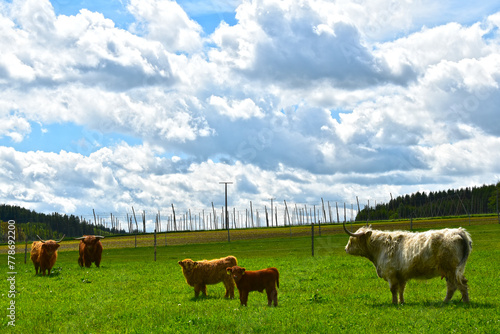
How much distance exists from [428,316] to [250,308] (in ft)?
13.6

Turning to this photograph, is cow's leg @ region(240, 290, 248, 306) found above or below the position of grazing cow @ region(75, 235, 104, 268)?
below

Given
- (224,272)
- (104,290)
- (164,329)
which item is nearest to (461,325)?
(164,329)

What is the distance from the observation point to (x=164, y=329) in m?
10.4

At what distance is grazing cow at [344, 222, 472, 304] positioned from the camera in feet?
40.5

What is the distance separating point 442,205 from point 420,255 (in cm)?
16676

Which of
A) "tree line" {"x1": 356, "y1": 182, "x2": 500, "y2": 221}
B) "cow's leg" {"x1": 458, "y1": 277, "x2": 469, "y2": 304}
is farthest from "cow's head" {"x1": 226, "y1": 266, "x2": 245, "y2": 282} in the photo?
"tree line" {"x1": 356, "y1": 182, "x2": 500, "y2": 221}

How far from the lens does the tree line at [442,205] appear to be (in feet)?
513

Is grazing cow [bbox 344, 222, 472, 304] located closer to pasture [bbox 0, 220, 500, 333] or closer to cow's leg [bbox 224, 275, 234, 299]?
pasture [bbox 0, 220, 500, 333]

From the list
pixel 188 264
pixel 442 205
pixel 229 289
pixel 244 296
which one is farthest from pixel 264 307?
pixel 442 205

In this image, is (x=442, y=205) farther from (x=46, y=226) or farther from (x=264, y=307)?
(x=264, y=307)

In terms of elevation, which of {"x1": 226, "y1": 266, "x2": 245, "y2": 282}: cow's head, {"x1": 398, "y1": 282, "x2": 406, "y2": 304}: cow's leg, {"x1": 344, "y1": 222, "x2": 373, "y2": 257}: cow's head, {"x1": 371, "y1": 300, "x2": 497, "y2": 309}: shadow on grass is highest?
{"x1": 344, "y1": 222, "x2": 373, "y2": 257}: cow's head

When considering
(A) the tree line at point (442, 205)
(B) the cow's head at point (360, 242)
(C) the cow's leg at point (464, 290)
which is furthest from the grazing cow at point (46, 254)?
(A) the tree line at point (442, 205)

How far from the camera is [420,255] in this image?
12.8m

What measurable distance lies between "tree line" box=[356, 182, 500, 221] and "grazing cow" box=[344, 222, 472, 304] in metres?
136
